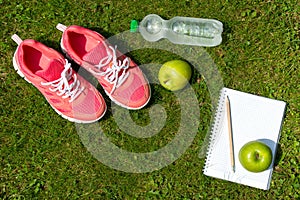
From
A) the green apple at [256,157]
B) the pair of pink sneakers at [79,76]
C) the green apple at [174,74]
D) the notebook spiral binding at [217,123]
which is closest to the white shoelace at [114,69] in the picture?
the pair of pink sneakers at [79,76]

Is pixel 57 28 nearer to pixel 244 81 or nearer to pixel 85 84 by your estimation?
pixel 85 84

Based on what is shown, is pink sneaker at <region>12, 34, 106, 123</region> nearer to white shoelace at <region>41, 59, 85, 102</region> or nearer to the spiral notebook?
white shoelace at <region>41, 59, 85, 102</region>

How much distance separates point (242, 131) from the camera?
3.14 metres

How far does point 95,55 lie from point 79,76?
203 millimetres

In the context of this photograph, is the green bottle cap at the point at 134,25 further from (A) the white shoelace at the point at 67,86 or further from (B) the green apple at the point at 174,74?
(A) the white shoelace at the point at 67,86

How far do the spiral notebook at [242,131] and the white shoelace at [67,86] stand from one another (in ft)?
3.16

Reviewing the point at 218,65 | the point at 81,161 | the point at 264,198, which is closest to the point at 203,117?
the point at 218,65

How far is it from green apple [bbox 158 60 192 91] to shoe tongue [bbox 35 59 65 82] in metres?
0.67

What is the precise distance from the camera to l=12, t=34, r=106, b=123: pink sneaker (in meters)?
2.93

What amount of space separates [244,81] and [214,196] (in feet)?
2.68

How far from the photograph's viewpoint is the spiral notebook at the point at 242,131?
307 cm

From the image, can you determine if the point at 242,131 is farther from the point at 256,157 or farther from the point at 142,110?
the point at 142,110

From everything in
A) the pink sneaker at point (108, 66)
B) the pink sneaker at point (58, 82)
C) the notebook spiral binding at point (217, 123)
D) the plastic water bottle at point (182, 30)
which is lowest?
the pink sneaker at point (58, 82)

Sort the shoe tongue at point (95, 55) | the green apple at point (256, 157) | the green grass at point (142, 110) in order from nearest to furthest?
the green apple at point (256, 157), the shoe tongue at point (95, 55), the green grass at point (142, 110)
